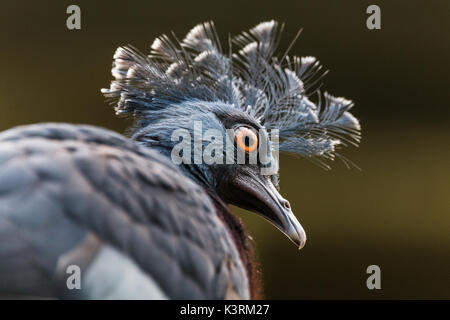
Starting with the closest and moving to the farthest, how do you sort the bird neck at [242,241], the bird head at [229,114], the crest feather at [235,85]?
the bird neck at [242,241] → the bird head at [229,114] → the crest feather at [235,85]

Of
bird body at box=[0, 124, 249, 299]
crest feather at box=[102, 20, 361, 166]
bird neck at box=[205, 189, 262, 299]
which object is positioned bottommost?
bird neck at box=[205, 189, 262, 299]

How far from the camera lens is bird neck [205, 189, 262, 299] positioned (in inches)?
78.5

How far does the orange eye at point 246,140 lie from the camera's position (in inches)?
87.5

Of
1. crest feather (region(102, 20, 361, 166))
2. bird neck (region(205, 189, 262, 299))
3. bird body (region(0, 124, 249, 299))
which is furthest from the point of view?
crest feather (region(102, 20, 361, 166))

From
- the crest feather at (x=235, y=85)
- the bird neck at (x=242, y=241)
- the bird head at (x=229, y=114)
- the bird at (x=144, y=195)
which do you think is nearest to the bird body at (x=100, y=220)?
the bird at (x=144, y=195)

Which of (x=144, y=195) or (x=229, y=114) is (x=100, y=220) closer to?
(x=144, y=195)

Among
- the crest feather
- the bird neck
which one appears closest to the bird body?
the bird neck

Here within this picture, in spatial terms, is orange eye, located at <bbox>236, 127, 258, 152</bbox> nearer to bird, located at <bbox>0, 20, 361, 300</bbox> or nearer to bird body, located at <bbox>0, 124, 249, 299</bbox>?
bird, located at <bbox>0, 20, 361, 300</bbox>

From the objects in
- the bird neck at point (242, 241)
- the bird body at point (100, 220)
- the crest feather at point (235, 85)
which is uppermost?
the crest feather at point (235, 85)

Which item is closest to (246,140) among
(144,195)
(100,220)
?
(144,195)

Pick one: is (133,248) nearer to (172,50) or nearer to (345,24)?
(172,50)

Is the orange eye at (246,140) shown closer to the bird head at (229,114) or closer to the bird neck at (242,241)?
the bird head at (229,114)

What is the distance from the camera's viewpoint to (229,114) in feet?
7.39

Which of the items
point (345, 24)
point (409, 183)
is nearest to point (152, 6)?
point (345, 24)
